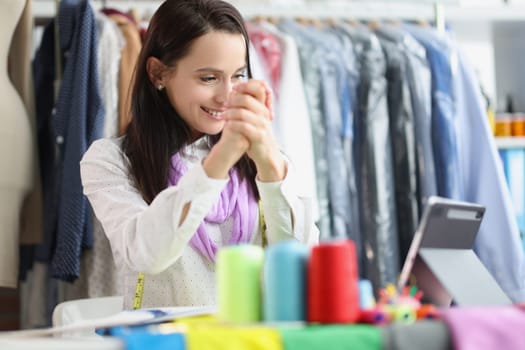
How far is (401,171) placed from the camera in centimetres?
273

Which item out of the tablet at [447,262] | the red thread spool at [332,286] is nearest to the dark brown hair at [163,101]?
the tablet at [447,262]

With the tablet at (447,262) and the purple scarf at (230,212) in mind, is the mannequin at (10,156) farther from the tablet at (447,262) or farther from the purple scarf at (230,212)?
the tablet at (447,262)

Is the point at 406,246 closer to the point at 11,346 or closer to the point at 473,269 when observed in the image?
the point at 473,269

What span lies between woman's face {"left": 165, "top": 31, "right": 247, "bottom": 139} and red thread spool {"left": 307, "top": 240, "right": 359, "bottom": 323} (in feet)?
2.40

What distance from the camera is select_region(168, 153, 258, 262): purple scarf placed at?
179 centimetres

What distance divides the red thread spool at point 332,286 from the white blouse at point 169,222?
34 centimetres

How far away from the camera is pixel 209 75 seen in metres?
1.79

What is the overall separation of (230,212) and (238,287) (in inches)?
28.7

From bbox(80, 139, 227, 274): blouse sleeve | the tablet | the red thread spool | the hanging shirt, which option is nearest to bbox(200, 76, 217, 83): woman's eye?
bbox(80, 139, 227, 274): blouse sleeve

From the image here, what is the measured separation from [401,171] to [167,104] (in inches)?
41.1

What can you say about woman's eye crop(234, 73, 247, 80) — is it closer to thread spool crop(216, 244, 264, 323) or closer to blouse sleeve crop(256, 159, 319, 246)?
blouse sleeve crop(256, 159, 319, 246)

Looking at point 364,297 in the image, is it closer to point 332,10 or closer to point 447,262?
point 447,262

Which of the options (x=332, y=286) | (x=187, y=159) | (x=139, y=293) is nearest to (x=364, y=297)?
(x=332, y=286)

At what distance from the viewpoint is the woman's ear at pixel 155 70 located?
6.15 ft
